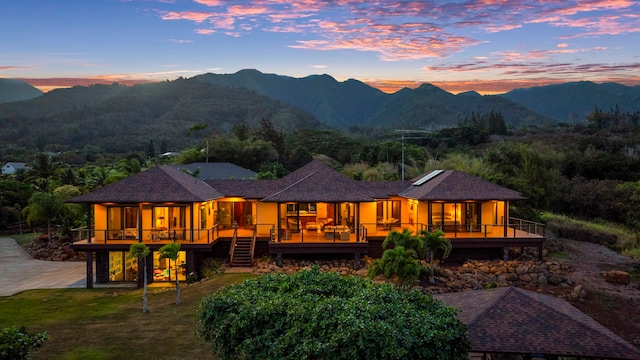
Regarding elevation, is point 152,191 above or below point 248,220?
above

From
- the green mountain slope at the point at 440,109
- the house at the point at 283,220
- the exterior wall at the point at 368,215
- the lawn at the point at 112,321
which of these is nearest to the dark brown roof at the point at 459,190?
the house at the point at 283,220

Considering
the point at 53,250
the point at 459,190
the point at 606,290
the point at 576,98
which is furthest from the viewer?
the point at 576,98

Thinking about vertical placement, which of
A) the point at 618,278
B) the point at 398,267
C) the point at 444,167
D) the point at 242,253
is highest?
the point at 444,167

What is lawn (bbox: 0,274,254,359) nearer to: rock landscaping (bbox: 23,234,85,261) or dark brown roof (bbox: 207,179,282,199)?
dark brown roof (bbox: 207,179,282,199)

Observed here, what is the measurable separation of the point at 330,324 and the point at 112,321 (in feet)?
36.0

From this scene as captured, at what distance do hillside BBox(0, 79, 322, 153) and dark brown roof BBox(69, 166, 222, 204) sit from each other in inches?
3490

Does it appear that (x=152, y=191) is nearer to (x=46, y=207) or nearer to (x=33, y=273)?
(x=33, y=273)

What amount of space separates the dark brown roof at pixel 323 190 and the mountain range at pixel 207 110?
96275mm

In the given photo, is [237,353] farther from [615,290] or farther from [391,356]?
[615,290]

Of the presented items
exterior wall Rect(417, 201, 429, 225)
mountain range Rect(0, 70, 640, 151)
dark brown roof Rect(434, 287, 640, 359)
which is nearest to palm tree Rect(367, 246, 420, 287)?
dark brown roof Rect(434, 287, 640, 359)

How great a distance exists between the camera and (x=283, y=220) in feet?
83.9

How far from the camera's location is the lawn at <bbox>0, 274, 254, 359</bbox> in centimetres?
1330

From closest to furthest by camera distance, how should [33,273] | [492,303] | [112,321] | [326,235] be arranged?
[492,303] → [112,321] → [326,235] → [33,273]

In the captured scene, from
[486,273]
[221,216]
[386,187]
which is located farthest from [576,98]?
[221,216]
